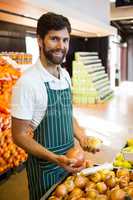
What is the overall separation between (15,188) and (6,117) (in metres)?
0.85

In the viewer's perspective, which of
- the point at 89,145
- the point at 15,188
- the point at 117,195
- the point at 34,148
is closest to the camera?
the point at 117,195

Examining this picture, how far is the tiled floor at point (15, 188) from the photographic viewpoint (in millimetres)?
3309

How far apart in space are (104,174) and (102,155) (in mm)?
2907

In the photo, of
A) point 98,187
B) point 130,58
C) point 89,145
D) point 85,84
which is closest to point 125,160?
point 89,145

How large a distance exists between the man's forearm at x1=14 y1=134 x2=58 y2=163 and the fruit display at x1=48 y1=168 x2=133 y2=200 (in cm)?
16

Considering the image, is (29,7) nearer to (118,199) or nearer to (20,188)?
(20,188)

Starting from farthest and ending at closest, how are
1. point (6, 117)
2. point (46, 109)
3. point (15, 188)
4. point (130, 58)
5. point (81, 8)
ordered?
point (130, 58)
point (81, 8)
point (15, 188)
point (6, 117)
point (46, 109)

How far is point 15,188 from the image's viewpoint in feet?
11.5

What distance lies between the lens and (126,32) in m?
19.6

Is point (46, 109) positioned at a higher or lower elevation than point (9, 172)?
higher

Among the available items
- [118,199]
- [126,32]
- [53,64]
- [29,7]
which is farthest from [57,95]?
[126,32]

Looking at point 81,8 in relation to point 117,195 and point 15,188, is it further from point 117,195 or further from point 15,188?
point 117,195

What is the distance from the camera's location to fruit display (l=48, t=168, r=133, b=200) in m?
1.47

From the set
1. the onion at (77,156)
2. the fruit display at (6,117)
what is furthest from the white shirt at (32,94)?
the fruit display at (6,117)
